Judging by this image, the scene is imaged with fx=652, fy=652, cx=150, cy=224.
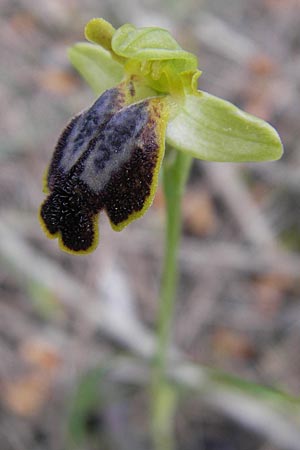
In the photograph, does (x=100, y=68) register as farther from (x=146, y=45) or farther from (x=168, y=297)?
(x=168, y=297)

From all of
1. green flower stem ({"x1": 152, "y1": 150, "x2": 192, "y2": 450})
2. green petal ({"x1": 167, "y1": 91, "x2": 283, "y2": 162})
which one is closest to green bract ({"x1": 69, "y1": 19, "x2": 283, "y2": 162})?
green petal ({"x1": 167, "y1": 91, "x2": 283, "y2": 162})

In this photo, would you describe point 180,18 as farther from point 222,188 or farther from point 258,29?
point 222,188

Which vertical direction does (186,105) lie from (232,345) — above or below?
below

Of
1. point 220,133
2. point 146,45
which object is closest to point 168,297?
point 220,133

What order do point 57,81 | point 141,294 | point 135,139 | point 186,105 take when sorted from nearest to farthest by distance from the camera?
point 135,139, point 186,105, point 141,294, point 57,81

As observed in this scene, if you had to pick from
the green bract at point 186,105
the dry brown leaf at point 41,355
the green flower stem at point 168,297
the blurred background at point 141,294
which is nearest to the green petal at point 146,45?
the green bract at point 186,105

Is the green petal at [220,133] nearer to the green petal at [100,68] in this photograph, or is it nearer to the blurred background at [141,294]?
the green petal at [100,68]
